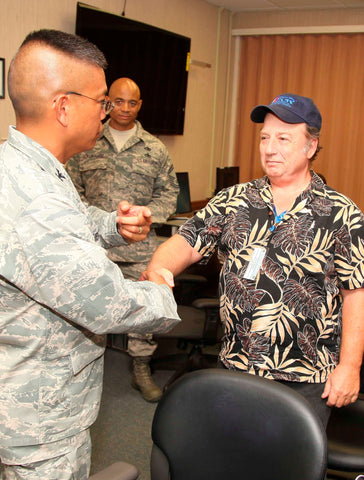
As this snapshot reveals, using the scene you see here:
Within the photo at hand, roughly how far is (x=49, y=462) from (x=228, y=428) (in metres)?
0.46

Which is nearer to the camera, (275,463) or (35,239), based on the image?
(35,239)

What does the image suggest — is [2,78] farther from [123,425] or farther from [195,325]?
[123,425]

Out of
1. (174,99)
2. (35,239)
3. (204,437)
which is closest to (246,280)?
(204,437)

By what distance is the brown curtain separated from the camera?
16.9 ft

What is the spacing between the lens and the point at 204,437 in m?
1.31

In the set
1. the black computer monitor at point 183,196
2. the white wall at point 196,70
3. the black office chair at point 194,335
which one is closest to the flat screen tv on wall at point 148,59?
the white wall at point 196,70

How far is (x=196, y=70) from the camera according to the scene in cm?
509

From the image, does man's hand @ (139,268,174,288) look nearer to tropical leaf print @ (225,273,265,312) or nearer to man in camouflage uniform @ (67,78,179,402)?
tropical leaf print @ (225,273,265,312)

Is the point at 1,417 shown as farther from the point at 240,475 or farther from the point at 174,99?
the point at 174,99

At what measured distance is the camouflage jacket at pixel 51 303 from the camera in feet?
3.57

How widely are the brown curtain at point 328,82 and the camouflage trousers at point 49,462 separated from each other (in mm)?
4527

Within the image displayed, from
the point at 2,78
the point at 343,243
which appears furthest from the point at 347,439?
the point at 2,78

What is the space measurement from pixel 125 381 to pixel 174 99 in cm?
258

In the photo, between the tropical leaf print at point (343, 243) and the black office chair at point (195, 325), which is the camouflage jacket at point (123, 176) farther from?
the tropical leaf print at point (343, 243)
